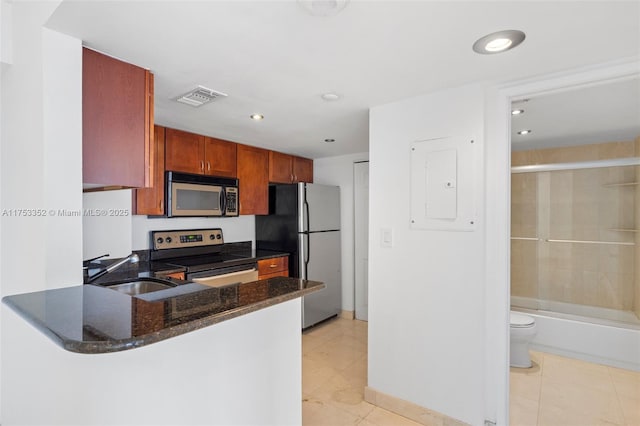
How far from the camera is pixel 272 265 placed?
3543mm

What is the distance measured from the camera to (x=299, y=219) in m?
3.64

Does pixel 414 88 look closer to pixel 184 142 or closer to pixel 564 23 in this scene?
pixel 564 23

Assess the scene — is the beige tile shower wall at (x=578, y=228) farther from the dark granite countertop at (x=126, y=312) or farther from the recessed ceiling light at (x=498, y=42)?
the dark granite countertop at (x=126, y=312)

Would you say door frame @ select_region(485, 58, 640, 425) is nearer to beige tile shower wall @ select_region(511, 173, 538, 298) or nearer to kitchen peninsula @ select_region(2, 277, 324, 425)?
kitchen peninsula @ select_region(2, 277, 324, 425)

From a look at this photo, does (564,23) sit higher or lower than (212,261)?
higher

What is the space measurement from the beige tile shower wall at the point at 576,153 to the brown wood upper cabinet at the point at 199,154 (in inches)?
130

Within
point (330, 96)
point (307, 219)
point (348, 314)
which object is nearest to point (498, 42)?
point (330, 96)

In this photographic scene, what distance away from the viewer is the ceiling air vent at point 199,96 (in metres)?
1.97

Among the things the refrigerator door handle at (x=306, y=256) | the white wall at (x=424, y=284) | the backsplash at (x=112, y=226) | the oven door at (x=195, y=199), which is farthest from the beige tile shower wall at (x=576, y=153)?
the backsplash at (x=112, y=226)

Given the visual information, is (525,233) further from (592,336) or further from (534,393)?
(534,393)

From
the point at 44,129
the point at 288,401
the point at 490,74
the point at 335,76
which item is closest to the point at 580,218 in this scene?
the point at 490,74

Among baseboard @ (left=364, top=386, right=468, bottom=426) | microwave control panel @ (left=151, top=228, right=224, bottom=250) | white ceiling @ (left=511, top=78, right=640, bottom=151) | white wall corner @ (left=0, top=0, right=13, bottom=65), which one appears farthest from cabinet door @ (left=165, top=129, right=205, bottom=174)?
white ceiling @ (left=511, top=78, right=640, bottom=151)

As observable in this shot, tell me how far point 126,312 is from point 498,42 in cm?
180

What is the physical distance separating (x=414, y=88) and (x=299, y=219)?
2.05 meters
